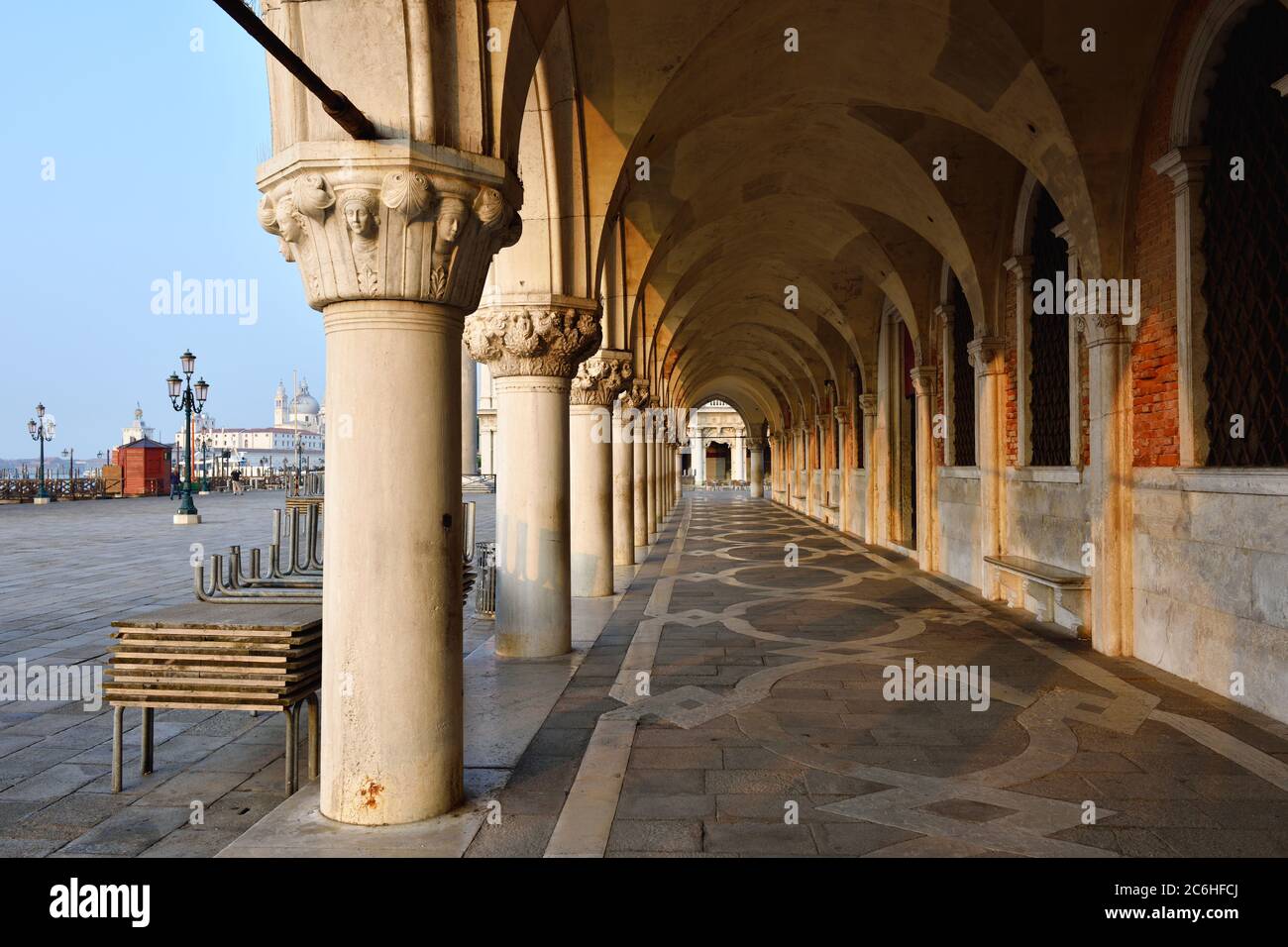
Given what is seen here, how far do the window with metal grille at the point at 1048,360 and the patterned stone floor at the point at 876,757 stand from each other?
2175 mm

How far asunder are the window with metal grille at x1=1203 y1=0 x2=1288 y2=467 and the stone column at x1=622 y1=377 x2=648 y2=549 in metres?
9.86

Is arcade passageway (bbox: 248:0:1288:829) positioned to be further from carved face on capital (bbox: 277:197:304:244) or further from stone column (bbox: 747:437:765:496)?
stone column (bbox: 747:437:765:496)

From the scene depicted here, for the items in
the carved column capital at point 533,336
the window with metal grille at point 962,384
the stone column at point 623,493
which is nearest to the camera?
the carved column capital at point 533,336

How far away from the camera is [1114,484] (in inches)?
296

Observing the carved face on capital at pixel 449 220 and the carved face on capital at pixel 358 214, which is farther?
the carved face on capital at pixel 449 220

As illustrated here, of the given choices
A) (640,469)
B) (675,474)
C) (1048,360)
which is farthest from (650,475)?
(675,474)

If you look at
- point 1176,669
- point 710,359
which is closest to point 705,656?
point 1176,669

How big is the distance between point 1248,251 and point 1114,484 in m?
2.19

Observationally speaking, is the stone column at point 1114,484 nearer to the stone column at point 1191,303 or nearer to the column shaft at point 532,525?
the stone column at point 1191,303

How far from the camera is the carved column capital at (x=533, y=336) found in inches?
283

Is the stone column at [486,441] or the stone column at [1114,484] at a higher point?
the stone column at [486,441]

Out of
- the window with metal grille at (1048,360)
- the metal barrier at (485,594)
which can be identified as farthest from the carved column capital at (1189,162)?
the metal barrier at (485,594)

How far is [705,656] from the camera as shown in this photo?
719 cm
